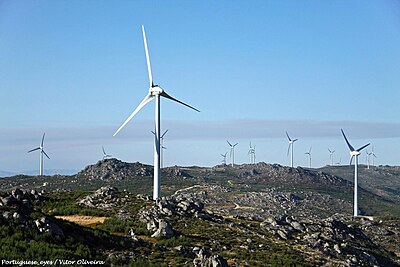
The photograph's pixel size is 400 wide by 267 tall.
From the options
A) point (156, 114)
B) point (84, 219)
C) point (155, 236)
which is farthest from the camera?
point (156, 114)

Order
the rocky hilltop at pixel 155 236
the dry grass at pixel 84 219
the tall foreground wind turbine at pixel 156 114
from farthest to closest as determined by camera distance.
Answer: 1. the tall foreground wind turbine at pixel 156 114
2. the dry grass at pixel 84 219
3. the rocky hilltop at pixel 155 236

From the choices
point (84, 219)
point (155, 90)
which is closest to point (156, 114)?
point (155, 90)

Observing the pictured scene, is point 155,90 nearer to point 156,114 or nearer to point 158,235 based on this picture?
point 156,114

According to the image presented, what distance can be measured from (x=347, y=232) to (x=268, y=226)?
20.9 m

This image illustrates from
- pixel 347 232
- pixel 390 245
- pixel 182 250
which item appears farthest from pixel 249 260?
pixel 390 245

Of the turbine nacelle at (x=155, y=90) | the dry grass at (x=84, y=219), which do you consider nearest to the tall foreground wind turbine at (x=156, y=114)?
the turbine nacelle at (x=155, y=90)

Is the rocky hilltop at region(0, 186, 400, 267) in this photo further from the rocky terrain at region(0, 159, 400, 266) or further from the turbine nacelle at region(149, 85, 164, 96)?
the turbine nacelle at region(149, 85, 164, 96)

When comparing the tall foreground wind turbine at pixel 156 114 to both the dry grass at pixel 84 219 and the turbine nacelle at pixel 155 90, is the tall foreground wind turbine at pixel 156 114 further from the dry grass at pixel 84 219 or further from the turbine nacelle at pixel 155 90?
the dry grass at pixel 84 219

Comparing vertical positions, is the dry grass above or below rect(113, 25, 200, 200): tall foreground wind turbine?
below

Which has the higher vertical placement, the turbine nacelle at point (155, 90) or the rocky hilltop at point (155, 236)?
the turbine nacelle at point (155, 90)

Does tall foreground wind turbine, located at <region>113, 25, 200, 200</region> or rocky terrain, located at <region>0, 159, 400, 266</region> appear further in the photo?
tall foreground wind turbine, located at <region>113, 25, 200, 200</region>

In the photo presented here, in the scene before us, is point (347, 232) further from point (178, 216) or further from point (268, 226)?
point (178, 216)

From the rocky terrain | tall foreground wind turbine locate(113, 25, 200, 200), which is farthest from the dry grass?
tall foreground wind turbine locate(113, 25, 200, 200)

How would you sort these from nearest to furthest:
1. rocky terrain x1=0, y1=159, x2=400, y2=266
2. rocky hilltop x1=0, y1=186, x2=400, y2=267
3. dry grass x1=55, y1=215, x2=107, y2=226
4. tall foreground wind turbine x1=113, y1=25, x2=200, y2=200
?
rocky hilltop x1=0, y1=186, x2=400, y2=267 → rocky terrain x1=0, y1=159, x2=400, y2=266 → dry grass x1=55, y1=215, x2=107, y2=226 → tall foreground wind turbine x1=113, y1=25, x2=200, y2=200
